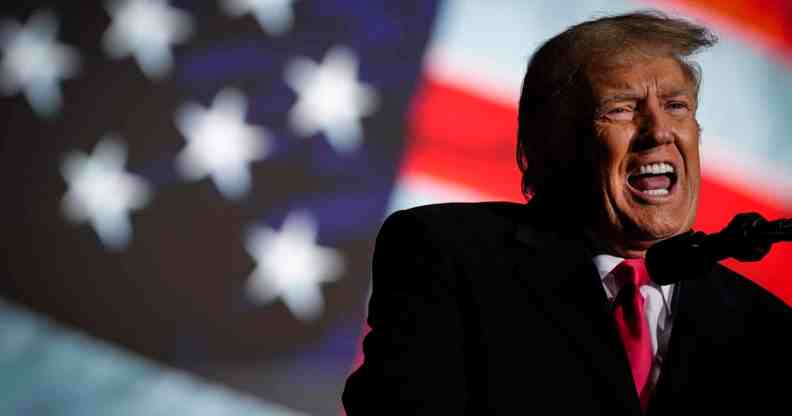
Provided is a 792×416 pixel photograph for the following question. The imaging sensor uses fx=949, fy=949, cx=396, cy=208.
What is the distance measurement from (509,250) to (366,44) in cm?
141

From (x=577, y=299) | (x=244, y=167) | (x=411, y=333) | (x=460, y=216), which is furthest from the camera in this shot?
(x=244, y=167)

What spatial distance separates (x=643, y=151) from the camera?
1.41 meters

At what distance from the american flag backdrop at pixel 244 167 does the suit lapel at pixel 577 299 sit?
3.78 feet

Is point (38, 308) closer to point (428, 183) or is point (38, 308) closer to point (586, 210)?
point (428, 183)

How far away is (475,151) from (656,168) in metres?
1.18

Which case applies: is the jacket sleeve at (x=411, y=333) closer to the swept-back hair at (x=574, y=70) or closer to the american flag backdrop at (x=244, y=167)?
the swept-back hair at (x=574, y=70)

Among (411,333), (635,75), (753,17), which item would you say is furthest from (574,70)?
(753,17)

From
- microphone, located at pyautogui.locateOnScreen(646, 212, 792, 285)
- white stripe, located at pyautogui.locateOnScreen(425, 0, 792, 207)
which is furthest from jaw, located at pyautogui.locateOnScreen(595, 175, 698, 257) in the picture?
white stripe, located at pyautogui.locateOnScreen(425, 0, 792, 207)

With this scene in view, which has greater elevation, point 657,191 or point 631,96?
point 631,96

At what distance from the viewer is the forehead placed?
1.44 meters

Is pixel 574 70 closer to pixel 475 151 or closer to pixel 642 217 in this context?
pixel 642 217

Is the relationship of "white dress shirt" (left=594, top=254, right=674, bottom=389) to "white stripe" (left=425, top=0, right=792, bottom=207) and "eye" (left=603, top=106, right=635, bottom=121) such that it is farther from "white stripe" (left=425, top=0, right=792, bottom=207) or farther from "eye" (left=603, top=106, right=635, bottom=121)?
"white stripe" (left=425, top=0, right=792, bottom=207)

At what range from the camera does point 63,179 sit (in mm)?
2457

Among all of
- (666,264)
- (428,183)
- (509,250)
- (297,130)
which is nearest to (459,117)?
(428,183)
